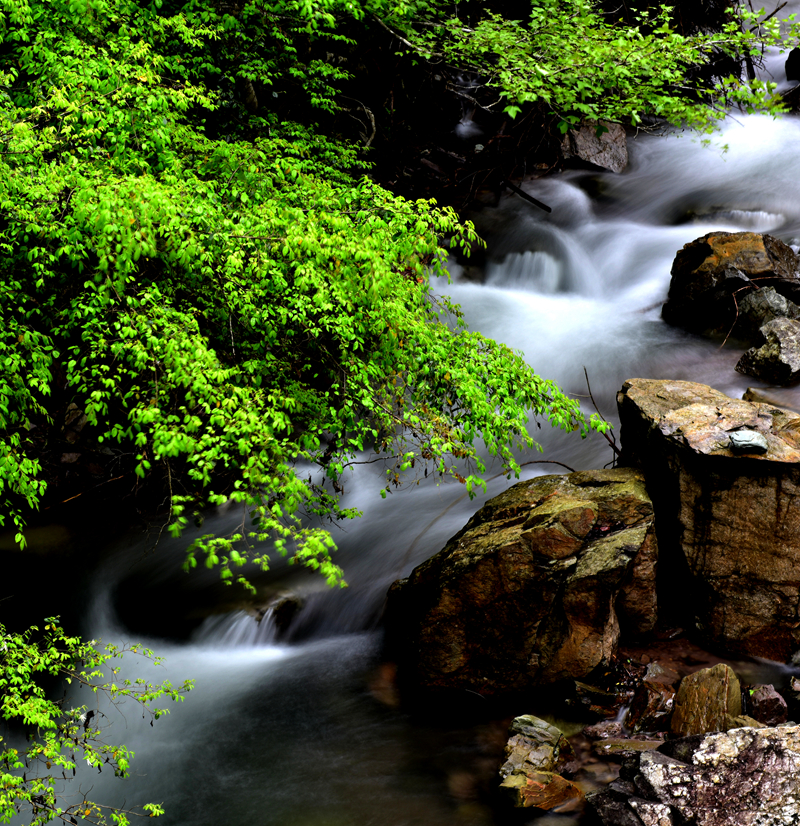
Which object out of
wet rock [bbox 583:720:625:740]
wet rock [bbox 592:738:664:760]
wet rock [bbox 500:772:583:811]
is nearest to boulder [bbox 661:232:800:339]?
wet rock [bbox 583:720:625:740]

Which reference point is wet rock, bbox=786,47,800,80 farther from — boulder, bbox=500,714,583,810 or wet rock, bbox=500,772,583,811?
wet rock, bbox=500,772,583,811

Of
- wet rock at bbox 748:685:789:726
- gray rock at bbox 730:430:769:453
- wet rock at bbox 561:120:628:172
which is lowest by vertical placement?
wet rock at bbox 748:685:789:726

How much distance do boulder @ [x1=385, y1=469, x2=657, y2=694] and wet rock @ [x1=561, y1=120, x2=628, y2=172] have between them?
34.6ft

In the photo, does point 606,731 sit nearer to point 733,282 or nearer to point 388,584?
point 388,584

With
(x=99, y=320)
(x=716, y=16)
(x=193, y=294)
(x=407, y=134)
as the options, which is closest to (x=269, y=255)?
(x=193, y=294)

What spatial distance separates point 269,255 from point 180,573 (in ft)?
12.4

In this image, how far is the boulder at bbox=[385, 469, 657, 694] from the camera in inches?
189

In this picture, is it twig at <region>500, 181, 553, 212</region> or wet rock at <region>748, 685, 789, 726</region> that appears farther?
twig at <region>500, 181, 553, 212</region>

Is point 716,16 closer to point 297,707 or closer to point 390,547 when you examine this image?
point 390,547

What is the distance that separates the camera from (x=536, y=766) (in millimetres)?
4125

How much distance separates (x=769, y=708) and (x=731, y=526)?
124 cm

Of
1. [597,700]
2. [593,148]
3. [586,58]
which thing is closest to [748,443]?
[597,700]

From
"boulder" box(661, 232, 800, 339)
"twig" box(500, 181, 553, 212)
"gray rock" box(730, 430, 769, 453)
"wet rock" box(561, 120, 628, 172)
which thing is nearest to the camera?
"gray rock" box(730, 430, 769, 453)

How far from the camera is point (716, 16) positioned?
50.7ft
